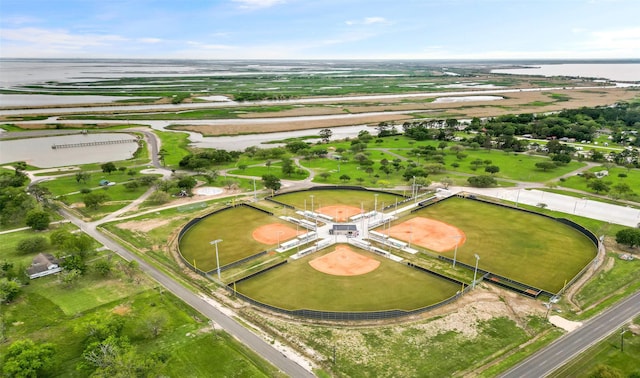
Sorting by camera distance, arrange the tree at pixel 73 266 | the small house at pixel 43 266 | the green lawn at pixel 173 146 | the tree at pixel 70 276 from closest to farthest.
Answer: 1. the tree at pixel 70 276
2. the tree at pixel 73 266
3. the small house at pixel 43 266
4. the green lawn at pixel 173 146

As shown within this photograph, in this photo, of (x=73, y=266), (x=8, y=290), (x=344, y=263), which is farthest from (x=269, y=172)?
(x=8, y=290)

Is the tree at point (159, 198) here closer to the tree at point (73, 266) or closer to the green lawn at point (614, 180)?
the tree at point (73, 266)

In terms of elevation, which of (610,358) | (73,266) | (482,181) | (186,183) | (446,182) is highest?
(186,183)

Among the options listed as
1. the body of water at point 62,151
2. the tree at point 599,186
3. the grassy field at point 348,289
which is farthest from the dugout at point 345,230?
the body of water at point 62,151

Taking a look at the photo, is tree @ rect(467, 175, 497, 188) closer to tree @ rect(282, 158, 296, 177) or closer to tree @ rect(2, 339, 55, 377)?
tree @ rect(282, 158, 296, 177)

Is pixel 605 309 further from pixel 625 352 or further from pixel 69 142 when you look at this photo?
pixel 69 142

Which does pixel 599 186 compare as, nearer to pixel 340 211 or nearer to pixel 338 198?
pixel 338 198
